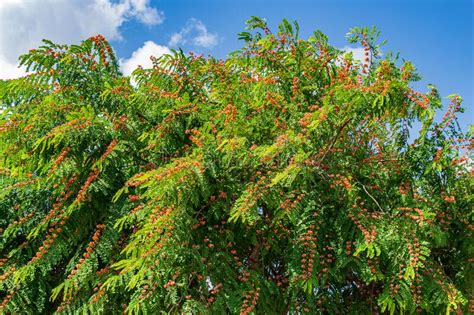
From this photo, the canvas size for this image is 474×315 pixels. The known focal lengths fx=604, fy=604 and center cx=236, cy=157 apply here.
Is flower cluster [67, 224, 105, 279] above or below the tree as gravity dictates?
below

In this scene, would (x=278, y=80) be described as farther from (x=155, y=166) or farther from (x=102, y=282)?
(x=102, y=282)

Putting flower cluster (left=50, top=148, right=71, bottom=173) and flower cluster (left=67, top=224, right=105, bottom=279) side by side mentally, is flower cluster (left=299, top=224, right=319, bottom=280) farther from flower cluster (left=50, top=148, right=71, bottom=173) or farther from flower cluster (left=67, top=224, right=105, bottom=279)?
flower cluster (left=50, top=148, right=71, bottom=173)

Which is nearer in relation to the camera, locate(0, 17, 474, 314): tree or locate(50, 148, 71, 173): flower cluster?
locate(0, 17, 474, 314): tree

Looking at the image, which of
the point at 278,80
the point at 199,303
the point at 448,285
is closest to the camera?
the point at 199,303

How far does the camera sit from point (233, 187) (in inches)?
169

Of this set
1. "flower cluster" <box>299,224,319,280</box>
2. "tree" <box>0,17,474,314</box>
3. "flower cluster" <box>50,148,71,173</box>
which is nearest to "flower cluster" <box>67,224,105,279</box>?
"tree" <box>0,17,474,314</box>

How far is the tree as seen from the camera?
4070 mm

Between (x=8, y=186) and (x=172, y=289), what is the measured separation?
1.88 metres

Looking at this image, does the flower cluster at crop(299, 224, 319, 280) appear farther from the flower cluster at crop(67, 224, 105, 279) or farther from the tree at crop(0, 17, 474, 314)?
the flower cluster at crop(67, 224, 105, 279)

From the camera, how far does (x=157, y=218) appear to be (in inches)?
159

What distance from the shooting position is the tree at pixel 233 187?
4.07 meters

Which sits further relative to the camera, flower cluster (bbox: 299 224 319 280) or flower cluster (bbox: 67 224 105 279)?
flower cluster (bbox: 67 224 105 279)

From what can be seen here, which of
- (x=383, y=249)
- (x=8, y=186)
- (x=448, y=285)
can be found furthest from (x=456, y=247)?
(x=8, y=186)

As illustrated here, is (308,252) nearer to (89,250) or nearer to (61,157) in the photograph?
(89,250)
